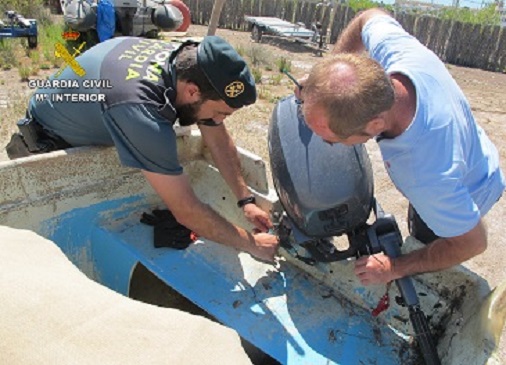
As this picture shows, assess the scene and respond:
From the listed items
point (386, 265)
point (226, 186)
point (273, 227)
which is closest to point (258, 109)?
point (226, 186)

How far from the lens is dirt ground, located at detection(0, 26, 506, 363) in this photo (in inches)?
165

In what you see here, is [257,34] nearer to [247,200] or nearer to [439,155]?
Result: [247,200]

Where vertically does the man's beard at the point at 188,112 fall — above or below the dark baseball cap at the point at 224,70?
below

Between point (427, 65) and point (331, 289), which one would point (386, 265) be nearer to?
point (331, 289)

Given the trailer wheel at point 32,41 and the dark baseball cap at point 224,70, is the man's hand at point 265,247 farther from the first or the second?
the trailer wheel at point 32,41

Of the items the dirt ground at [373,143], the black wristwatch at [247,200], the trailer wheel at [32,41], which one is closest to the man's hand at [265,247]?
the black wristwatch at [247,200]

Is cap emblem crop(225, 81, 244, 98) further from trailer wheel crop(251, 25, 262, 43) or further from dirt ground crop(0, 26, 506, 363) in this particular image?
trailer wheel crop(251, 25, 262, 43)

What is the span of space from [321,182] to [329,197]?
0.22 ft

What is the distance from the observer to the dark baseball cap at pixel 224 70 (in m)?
2.03

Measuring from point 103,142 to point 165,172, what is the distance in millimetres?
595

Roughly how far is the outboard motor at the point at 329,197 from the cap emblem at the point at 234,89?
0.22m

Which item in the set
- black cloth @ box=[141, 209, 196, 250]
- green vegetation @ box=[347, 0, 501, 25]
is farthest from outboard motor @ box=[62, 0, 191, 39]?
green vegetation @ box=[347, 0, 501, 25]

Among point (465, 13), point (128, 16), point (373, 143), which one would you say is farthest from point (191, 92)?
point (465, 13)

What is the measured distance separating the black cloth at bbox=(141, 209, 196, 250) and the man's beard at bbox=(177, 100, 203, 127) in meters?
0.62
